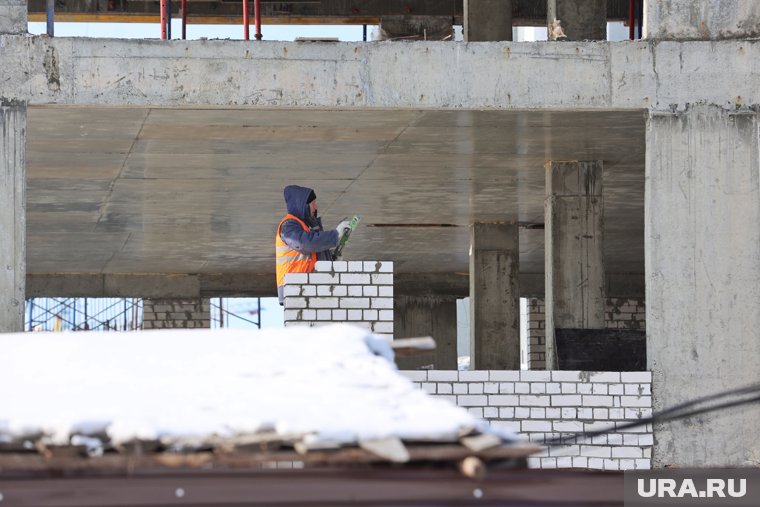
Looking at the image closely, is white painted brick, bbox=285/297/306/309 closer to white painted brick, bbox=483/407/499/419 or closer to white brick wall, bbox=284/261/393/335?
white brick wall, bbox=284/261/393/335

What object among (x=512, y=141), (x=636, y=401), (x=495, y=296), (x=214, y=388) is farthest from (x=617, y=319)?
(x=214, y=388)

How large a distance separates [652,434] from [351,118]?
123 inches

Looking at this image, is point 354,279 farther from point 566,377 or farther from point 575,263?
point 575,263

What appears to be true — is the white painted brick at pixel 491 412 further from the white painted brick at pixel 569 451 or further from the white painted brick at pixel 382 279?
the white painted brick at pixel 382 279

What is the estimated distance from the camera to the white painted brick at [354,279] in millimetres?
9086

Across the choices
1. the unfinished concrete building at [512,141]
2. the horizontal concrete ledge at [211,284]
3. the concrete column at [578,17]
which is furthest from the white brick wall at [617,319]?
the concrete column at [578,17]

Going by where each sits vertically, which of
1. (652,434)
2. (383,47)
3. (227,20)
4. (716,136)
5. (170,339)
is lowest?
(652,434)

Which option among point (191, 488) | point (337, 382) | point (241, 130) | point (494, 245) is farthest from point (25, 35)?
point (494, 245)

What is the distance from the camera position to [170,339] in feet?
16.8

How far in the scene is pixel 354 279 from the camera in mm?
9094

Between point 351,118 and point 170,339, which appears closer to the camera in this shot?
point 170,339

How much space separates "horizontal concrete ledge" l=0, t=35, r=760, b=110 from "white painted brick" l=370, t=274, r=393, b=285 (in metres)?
1.15

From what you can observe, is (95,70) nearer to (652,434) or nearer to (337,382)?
(652,434)

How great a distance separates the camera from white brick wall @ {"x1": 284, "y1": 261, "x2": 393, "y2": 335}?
9.06m
